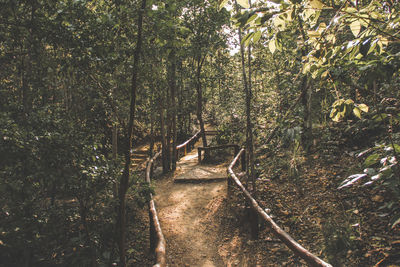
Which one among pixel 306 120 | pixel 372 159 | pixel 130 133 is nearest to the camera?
pixel 372 159

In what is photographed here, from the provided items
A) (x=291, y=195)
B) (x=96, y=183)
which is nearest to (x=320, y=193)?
(x=291, y=195)

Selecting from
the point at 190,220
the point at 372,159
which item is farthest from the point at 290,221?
the point at 372,159

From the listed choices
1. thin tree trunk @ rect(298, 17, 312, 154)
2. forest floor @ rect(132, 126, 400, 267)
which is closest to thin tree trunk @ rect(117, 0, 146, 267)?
forest floor @ rect(132, 126, 400, 267)

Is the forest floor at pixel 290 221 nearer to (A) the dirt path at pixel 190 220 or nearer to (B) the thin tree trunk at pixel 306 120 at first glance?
(A) the dirt path at pixel 190 220

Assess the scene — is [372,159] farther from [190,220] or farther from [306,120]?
[306,120]

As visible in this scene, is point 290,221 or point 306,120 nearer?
point 290,221

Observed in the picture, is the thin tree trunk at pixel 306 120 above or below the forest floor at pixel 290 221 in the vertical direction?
above

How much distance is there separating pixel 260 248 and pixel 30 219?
13.6 ft

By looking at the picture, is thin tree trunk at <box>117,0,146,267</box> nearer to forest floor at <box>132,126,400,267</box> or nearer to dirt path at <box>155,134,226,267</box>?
dirt path at <box>155,134,226,267</box>

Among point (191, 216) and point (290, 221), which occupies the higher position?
point (290, 221)

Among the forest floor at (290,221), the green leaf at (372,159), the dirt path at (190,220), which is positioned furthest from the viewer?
the dirt path at (190,220)

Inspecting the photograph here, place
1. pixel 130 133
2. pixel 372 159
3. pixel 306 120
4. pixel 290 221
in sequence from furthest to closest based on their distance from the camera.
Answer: pixel 306 120
pixel 290 221
pixel 130 133
pixel 372 159

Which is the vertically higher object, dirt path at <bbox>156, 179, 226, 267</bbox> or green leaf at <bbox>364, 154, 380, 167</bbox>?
green leaf at <bbox>364, 154, 380, 167</bbox>

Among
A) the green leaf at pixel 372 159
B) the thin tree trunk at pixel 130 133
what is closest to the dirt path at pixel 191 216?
the thin tree trunk at pixel 130 133
